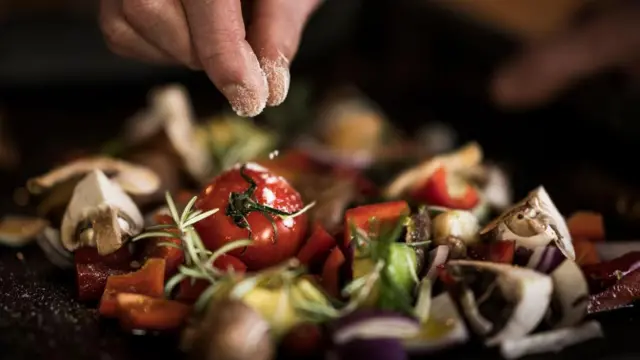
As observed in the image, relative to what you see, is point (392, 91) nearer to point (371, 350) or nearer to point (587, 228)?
point (587, 228)

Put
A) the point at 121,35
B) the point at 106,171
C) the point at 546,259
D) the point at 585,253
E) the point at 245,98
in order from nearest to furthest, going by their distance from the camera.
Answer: the point at 546,259 → the point at 245,98 → the point at 585,253 → the point at 121,35 → the point at 106,171

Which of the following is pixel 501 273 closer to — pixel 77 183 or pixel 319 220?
pixel 319 220

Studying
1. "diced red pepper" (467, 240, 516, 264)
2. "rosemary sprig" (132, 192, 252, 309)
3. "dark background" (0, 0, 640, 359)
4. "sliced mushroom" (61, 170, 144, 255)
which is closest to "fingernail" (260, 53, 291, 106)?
"rosemary sprig" (132, 192, 252, 309)

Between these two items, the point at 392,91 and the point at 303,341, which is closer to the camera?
the point at 303,341

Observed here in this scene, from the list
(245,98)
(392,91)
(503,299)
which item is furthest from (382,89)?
(503,299)

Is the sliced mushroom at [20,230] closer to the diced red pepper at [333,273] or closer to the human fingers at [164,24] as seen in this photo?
the human fingers at [164,24]

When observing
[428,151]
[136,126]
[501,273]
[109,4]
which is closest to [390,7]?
[428,151]
